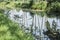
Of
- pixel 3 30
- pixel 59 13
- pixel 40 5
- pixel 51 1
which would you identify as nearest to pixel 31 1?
pixel 40 5

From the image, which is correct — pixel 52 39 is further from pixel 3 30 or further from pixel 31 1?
pixel 31 1

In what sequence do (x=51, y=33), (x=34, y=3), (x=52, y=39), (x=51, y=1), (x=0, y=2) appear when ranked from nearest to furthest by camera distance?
1. (x=52, y=39)
2. (x=51, y=33)
3. (x=51, y=1)
4. (x=34, y=3)
5. (x=0, y=2)

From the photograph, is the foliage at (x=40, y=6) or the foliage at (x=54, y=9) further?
the foliage at (x=40, y=6)

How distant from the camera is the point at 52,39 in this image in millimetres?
19141

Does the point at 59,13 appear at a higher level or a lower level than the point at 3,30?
lower

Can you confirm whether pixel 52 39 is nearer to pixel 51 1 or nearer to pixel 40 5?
pixel 51 1

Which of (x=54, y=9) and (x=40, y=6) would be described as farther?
(x=40, y=6)

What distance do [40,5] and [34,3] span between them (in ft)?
14.1

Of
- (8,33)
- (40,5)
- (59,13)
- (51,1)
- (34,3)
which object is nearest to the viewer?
(8,33)

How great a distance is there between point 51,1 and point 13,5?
12.8 meters

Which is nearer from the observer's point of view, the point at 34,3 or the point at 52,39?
the point at 52,39

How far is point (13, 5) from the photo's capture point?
5688cm

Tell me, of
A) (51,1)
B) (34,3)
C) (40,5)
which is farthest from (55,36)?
(34,3)

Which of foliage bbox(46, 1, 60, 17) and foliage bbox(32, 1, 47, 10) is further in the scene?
foliage bbox(32, 1, 47, 10)
